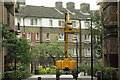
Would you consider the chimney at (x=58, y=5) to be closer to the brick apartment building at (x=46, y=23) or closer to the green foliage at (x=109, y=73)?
the brick apartment building at (x=46, y=23)

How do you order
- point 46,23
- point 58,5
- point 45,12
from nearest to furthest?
point 46,23
point 45,12
point 58,5

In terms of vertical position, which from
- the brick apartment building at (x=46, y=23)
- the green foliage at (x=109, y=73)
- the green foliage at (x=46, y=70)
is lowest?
the green foliage at (x=46, y=70)

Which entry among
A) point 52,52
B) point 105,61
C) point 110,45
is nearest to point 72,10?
point 52,52

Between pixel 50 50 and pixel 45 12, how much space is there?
9692 mm

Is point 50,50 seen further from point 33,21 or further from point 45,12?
point 45,12

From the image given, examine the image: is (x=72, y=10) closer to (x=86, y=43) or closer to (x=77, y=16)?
(x=77, y=16)

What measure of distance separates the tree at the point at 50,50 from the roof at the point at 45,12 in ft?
23.6

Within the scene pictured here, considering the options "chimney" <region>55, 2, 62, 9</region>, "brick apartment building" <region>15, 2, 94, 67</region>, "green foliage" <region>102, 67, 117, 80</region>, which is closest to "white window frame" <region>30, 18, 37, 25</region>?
"brick apartment building" <region>15, 2, 94, 67</region>

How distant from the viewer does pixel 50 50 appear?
69250 mm

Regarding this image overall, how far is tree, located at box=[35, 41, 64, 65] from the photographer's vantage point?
69.1 meters

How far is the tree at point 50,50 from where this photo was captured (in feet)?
227

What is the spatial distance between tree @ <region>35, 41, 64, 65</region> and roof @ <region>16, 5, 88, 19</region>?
721 centimetres

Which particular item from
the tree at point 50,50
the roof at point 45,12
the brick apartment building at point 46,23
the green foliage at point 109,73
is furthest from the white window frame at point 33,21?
the green foliage at point 109,73

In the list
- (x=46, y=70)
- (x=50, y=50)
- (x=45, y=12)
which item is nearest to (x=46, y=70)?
(x=46, y=70)
